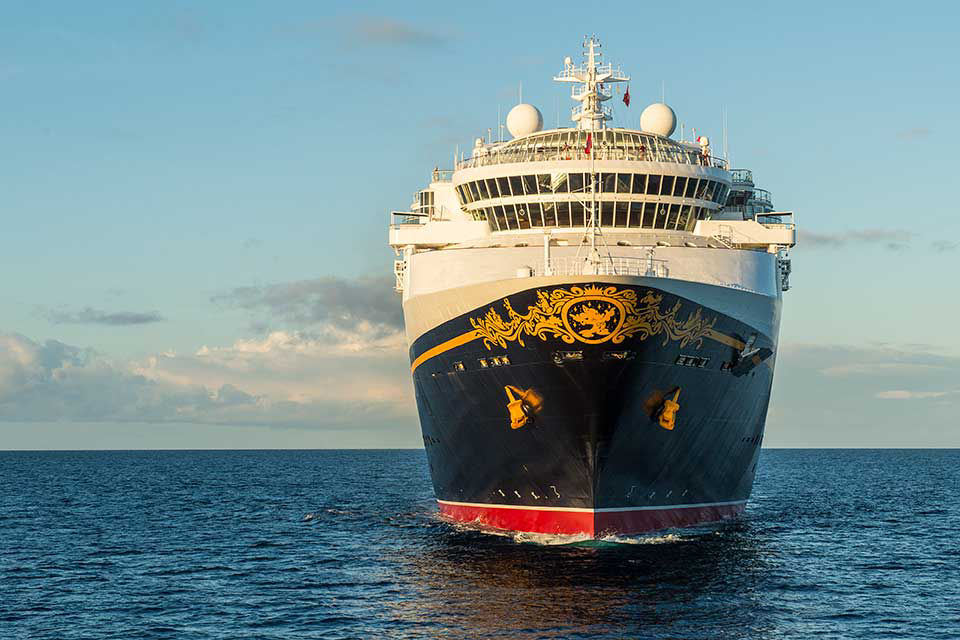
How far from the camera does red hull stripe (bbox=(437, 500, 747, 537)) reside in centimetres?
4078

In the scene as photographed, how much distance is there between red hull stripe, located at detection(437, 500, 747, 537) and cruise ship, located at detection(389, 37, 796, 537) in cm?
8

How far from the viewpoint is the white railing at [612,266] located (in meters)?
40.7

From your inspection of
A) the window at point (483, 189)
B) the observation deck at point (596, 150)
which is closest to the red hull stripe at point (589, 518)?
the window at point (483, 189)

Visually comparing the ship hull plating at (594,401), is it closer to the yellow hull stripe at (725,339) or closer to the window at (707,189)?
the yellow hull stripe at (725,339)

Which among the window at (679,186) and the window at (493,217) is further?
the window at (493,217)

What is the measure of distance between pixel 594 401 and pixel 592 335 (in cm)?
251

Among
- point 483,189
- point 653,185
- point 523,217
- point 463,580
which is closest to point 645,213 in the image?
point 653,185

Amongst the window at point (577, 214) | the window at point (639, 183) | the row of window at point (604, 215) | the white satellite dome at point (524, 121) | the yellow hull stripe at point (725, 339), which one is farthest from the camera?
the white satellite dome at point (524, 121)

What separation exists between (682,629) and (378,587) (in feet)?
38.4

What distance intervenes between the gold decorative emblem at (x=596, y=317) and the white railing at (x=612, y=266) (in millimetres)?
2144

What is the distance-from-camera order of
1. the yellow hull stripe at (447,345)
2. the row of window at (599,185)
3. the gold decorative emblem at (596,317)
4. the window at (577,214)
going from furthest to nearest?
the row of window at (599,185) < the window at (577,214) < the yellow hull stripe at (447,345) < the gold decorative emblem at (596,317)

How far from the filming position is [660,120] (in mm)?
57375

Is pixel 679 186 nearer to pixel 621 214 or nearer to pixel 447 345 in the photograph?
pixel 621 214

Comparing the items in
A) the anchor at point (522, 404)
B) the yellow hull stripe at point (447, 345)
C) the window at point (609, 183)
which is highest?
the window at point (609, 183)
